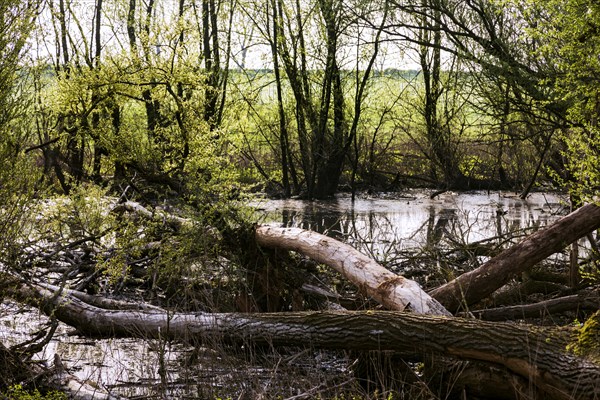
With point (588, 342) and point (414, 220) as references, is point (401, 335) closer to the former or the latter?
point (588, 342)

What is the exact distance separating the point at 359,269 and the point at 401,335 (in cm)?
147

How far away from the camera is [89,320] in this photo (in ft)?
23.9

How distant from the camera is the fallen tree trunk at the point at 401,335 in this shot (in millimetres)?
Answer: 4941

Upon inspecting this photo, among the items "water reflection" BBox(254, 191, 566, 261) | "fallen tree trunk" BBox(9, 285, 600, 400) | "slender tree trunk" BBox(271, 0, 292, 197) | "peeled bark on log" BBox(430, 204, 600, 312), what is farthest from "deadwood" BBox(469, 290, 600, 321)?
"slender tree trunk" BBox(271, 0, 292, 197)

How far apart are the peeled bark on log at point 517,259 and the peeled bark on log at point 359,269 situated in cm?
70

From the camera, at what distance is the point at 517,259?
23.1 feet

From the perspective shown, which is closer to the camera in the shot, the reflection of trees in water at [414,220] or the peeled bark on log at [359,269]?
the peeled bark on log at [359,269]

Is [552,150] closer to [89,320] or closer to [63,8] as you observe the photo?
[89,320]

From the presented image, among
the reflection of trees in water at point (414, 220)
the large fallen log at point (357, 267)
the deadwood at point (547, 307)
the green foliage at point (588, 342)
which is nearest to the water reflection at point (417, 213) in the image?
the reflection of trees in water at point (414, 220)

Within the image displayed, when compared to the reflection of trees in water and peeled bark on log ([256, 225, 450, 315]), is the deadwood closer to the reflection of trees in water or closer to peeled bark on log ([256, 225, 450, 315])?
peeled bark on log ([256, 225, 450, 315])

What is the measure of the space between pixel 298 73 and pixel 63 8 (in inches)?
254

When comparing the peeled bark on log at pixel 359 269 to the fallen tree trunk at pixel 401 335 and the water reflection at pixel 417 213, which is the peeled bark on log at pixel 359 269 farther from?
the water reflection at pixel 417 213

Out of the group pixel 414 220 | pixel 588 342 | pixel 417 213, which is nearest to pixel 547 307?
pixel 588 342

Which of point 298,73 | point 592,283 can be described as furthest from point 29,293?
point 298,73
